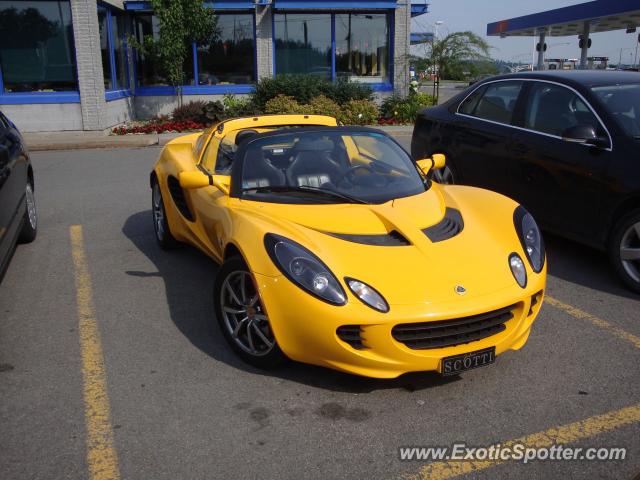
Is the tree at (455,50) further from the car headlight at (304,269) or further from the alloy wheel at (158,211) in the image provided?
the car headlight at (304,269)

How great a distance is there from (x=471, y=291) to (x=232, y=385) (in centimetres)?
140

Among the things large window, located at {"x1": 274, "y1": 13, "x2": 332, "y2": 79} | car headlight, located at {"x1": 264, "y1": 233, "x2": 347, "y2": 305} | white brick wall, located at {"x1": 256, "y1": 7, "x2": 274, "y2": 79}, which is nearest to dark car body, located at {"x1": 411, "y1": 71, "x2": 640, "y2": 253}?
car headlight, located at {"x1": 264, "y1": 233, "x2": 347, "y2": 305}

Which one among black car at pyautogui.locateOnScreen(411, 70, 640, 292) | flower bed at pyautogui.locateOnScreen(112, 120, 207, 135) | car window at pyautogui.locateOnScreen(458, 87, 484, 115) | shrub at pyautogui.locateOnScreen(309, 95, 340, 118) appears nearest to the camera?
black car at pyautogui.locateOnScreen(411, 70, 640, 292)

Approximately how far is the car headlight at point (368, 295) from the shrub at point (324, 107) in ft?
41.1

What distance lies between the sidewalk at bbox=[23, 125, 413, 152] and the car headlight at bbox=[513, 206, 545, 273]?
11.5 metres

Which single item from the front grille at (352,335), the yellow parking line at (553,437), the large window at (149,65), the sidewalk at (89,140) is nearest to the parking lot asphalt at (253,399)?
the yellow parking line at (553,437)

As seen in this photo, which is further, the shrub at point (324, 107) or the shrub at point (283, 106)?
the shrub at point (324, 107)

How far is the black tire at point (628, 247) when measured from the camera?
4.76 m

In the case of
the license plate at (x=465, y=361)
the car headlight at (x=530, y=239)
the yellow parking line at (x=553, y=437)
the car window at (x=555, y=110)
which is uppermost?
the car window at (x=555, y=110)

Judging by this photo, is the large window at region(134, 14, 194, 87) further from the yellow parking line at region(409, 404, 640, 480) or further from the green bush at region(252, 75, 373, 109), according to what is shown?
the yellow parking line at region(409, 404, 640, 480)

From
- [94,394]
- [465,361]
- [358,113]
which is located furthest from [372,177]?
[358,113]

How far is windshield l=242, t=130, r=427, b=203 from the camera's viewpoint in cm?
422

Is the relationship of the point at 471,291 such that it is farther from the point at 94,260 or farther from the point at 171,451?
the point at 94,260

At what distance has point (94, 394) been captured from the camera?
350 centimetres
